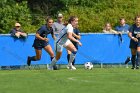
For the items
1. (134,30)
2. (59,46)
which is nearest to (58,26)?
(59,46)

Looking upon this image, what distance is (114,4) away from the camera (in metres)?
31.3

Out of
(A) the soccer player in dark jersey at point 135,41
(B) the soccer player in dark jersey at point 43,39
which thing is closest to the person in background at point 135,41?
(A) the soccer player in dark jersey at point 135,41

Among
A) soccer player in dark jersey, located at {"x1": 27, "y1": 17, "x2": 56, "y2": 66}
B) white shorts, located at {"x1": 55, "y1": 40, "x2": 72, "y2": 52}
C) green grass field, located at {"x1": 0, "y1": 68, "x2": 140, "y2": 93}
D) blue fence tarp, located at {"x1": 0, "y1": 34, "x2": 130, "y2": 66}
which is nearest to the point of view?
green grass field, located at {"x1": 0, "y1": 68, "x2": 140, "y2": 93}

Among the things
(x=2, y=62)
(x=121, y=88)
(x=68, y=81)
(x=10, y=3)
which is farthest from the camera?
(x=10, y=3)

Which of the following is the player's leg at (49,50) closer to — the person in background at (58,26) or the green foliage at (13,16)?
the person in background at (58,26)

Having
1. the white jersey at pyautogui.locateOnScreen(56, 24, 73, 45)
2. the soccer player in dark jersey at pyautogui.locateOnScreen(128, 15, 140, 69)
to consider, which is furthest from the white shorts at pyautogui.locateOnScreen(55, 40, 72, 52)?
the soccer player in dark jersey at pyautogui.locateOnScreen(128, 15, 140, 69)

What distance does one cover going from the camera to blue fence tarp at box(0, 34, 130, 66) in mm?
20844

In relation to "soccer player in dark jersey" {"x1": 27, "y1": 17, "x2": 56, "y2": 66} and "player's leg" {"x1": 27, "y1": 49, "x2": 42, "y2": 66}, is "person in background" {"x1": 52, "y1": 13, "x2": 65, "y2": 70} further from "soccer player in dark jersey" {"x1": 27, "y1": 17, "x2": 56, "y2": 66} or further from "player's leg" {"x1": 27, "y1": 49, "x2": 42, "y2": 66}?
"player's leg" {"x1": 27, "y1": 49, "x2": 42, "y2": 66}

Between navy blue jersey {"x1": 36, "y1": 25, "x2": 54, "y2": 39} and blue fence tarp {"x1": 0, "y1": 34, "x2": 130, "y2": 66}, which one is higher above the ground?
navy blue jersey {"x1": 36, "y1": 25, "x2": 54, "y2": 39}

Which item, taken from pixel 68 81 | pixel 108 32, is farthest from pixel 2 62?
pixel 68 81

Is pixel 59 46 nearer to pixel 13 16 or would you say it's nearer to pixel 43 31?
pixel 43 31

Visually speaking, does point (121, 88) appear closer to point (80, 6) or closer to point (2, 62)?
point (2, 62)

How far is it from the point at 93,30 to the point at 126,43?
21.1 ft

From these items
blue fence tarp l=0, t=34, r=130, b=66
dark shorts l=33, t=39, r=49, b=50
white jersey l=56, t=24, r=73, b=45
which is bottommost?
blue fence tarp l=0, t=34, r=130, b=66
